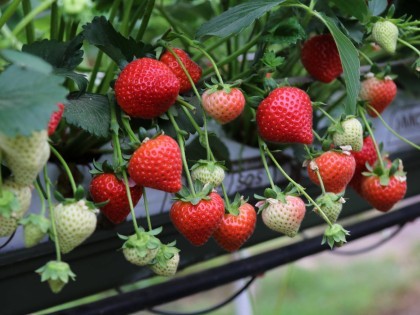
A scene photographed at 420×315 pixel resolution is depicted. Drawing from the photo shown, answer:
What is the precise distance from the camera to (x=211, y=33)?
60cm

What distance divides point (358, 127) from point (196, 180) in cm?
17

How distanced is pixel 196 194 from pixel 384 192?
253 mm

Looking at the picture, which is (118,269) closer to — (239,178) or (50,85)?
(239,178)

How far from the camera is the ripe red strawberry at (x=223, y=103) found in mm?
565

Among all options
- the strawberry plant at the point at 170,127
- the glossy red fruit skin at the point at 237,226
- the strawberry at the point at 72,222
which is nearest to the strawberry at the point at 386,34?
the strawberry plant at the point at 170,127

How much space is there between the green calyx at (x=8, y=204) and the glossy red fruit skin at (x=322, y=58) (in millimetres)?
393

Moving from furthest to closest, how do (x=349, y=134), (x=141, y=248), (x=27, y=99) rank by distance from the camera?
(x=349, y=134) → (x=141, y=248) → (x=27, y=99)

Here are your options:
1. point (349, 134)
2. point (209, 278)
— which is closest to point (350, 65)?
point (349, 134)

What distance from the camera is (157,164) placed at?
0.53m

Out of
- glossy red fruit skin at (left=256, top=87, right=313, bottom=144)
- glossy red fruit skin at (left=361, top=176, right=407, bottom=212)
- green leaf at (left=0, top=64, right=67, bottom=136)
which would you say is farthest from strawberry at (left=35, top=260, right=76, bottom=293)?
glossy red fruit skin at (left=361, top=176, right=407, bottom=212)

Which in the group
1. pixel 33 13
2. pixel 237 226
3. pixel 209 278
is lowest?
pixel 209 278

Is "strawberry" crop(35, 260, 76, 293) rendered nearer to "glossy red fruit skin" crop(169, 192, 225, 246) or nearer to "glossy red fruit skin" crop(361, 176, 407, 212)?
"glossy red fruit skin" crop(169, 192, 225, 246)

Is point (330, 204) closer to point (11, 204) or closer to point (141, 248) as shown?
point (141, 248)

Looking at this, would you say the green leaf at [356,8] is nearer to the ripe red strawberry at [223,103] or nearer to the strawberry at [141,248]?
the ripe red strawberry at [223,103]
